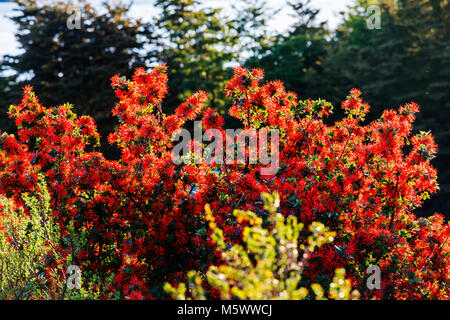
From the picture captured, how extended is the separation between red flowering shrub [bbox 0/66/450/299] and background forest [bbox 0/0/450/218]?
15367mm

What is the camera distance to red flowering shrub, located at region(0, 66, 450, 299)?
173 inches

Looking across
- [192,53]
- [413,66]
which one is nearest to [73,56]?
[192,53]

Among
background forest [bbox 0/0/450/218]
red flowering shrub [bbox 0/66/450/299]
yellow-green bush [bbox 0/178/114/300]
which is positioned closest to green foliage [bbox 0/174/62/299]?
yellow-green bush [bbox 0/178/114/300]

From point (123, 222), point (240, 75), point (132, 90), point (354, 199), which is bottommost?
point (123, 222)

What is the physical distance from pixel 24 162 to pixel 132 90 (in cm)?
180

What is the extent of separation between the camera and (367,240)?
4477 millimetres

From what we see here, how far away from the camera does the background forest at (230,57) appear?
21000 millimetres

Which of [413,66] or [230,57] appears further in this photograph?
[230,57]

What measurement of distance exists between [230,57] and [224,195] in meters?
25.1

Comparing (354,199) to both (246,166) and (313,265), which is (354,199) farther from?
(246,166)

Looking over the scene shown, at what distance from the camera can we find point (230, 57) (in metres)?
28.7

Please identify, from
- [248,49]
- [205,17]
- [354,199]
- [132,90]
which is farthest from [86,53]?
[354,199]

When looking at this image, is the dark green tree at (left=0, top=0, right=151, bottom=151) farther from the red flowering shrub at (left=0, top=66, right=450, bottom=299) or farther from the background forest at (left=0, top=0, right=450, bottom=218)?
the red flowering shrub at (left=0, top=66, right=450, bottom=299)

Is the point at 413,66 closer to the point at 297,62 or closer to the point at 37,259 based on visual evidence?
the point at 297,62
